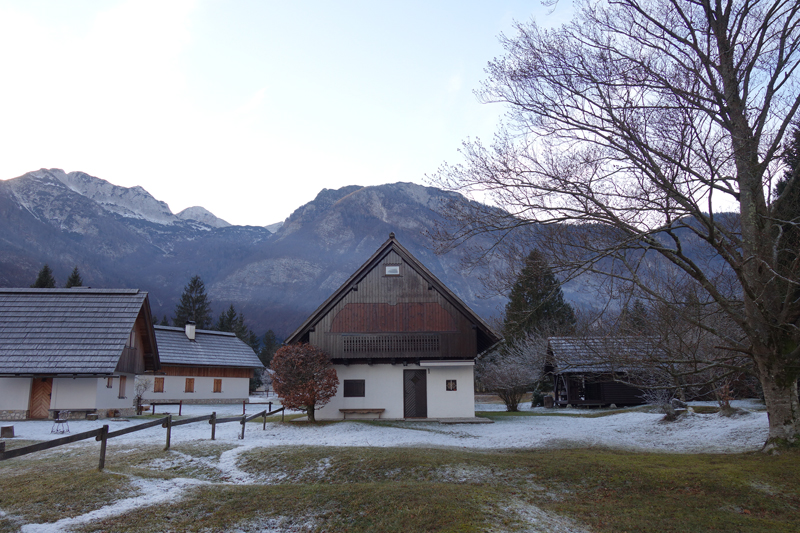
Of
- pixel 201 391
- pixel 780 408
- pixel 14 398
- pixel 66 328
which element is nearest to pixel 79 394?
pixel 14 398

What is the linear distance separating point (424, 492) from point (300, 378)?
13.9 meters

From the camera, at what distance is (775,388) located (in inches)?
450

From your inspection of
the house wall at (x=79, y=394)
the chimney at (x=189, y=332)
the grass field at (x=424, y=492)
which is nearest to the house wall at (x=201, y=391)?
the chimney at (x=189, y=332)

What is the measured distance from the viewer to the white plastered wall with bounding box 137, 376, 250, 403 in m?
38.8

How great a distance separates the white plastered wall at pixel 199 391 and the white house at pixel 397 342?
19238mm

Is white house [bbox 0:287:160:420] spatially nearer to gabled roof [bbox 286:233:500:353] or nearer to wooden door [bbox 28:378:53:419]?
wooden door [bbox 28:378:53:419]

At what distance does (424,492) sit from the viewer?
8.72 metres

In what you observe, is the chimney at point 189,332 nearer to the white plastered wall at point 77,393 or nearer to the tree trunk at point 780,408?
the white plastered wall at point 77,393

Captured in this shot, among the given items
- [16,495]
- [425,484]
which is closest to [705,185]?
[425,484]

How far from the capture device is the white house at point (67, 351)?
2369 centimetres

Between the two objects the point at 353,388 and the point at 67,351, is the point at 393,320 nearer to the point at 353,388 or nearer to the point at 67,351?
the point at 353,388

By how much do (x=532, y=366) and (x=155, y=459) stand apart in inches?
1104

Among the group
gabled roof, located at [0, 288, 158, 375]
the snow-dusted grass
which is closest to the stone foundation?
gabled roof, located at [0, 288, 158, 375]

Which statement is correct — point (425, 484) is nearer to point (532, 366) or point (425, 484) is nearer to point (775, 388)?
point (775, 388)
